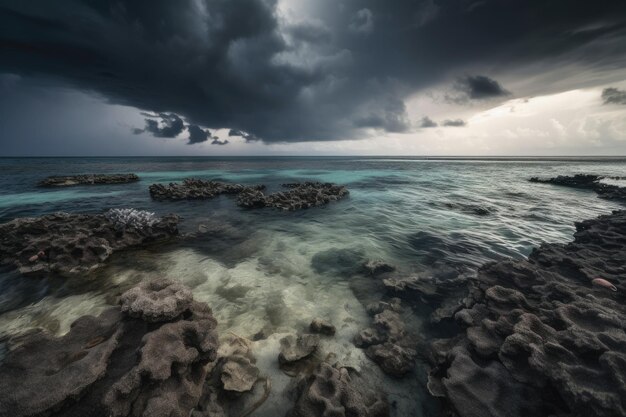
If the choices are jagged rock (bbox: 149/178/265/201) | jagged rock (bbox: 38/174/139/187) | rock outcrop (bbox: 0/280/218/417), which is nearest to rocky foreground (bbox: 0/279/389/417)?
rock outcrop (bbox: 0/280/218/417)

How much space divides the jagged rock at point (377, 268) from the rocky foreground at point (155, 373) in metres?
4.00

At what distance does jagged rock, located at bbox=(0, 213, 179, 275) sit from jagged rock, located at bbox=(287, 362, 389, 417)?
8.82m

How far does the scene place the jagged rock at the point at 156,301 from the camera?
4.27m

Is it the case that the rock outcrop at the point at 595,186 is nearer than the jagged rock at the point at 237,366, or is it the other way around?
the jagged rock at the point at 237,366

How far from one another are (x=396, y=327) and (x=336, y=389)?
2346 millimetres

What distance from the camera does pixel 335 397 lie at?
11.9 feet

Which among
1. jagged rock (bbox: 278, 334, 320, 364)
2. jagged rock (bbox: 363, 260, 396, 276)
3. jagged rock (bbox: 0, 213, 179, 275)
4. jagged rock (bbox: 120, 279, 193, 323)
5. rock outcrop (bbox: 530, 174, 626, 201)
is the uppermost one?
jagged rock (bbox: 120, 279, 193, 323)

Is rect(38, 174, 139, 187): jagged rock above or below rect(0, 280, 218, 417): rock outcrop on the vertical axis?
below

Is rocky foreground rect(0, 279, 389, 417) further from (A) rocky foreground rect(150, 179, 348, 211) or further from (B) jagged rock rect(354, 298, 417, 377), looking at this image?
(A) rocky foreground rect(150, 179, 348, 211)

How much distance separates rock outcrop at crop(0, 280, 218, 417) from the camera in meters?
3.10

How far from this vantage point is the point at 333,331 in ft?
17.9

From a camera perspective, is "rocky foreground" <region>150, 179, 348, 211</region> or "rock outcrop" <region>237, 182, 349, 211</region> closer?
"rock outcrop" <region>237, 182, 349, 211</region>

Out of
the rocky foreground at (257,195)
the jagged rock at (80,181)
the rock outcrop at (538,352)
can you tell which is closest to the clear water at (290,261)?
the rock outcrop at (538,352)

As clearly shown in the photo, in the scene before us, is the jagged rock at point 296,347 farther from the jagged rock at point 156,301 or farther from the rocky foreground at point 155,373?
the jagged rock at point 156,301
